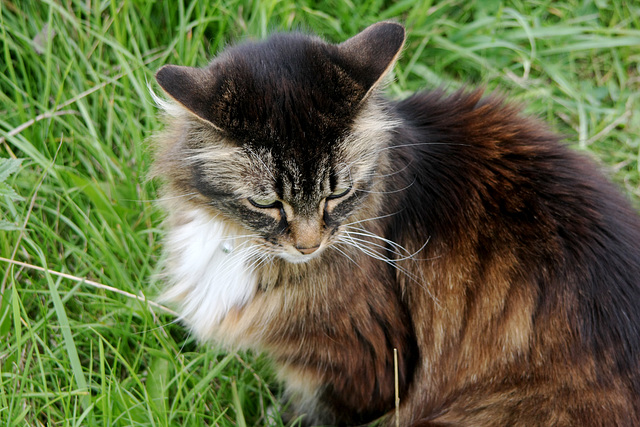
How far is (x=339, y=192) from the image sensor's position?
2391mm

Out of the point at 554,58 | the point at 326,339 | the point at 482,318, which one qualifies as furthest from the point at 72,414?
the point at 554,58

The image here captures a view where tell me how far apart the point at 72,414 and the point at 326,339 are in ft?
3.60

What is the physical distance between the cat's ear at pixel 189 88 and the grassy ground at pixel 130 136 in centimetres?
81

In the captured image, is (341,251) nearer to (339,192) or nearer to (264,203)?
(339,192)

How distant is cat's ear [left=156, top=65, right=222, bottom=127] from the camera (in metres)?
2.10

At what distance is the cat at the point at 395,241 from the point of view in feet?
7.40

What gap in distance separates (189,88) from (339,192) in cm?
63

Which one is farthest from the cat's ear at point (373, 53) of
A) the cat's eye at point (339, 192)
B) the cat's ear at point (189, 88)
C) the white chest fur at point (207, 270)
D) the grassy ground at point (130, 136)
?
the grassy ground at point (130, 136)

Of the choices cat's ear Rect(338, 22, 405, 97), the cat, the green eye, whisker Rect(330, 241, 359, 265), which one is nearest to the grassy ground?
the cat

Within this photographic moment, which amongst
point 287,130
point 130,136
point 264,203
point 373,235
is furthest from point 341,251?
point 130,136

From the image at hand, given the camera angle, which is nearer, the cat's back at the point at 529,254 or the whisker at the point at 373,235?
the cat's back at the point at 529,254

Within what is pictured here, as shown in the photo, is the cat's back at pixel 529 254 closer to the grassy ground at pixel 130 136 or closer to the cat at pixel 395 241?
the cat at pixel 395 241

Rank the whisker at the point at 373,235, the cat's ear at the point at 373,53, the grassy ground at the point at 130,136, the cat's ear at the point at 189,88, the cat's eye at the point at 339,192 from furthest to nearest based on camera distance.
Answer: the grassy ground at the point at 130,136
the whisker at the point at 373,235
the cat's eye at the point at 339,192
the cat's ear at the point at 373,53
the cat's ear at the point at 189,88

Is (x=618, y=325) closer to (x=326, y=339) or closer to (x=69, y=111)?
(x=326, y=339)
